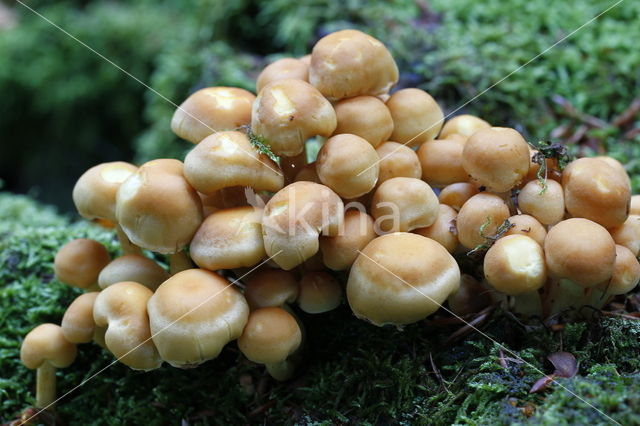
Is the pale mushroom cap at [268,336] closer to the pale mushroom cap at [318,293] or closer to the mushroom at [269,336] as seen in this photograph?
the mushroom at [269,336]

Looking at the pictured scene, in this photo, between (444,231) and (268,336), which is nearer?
(268,336)

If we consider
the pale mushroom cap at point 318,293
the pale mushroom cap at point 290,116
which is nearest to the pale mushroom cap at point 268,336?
the pale mushroom cap at point 318,293

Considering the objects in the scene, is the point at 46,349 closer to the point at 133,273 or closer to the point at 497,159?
the point at 133,273

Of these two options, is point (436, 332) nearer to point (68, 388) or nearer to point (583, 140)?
point (68, 388)

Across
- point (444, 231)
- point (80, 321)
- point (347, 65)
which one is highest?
point (347, 65)

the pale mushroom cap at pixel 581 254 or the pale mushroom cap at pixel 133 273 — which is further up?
the pale mushroom cap at pixel 581 254

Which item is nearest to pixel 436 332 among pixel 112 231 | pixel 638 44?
pixel 112 231

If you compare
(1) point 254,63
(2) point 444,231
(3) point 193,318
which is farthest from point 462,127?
(1) point 254,63
